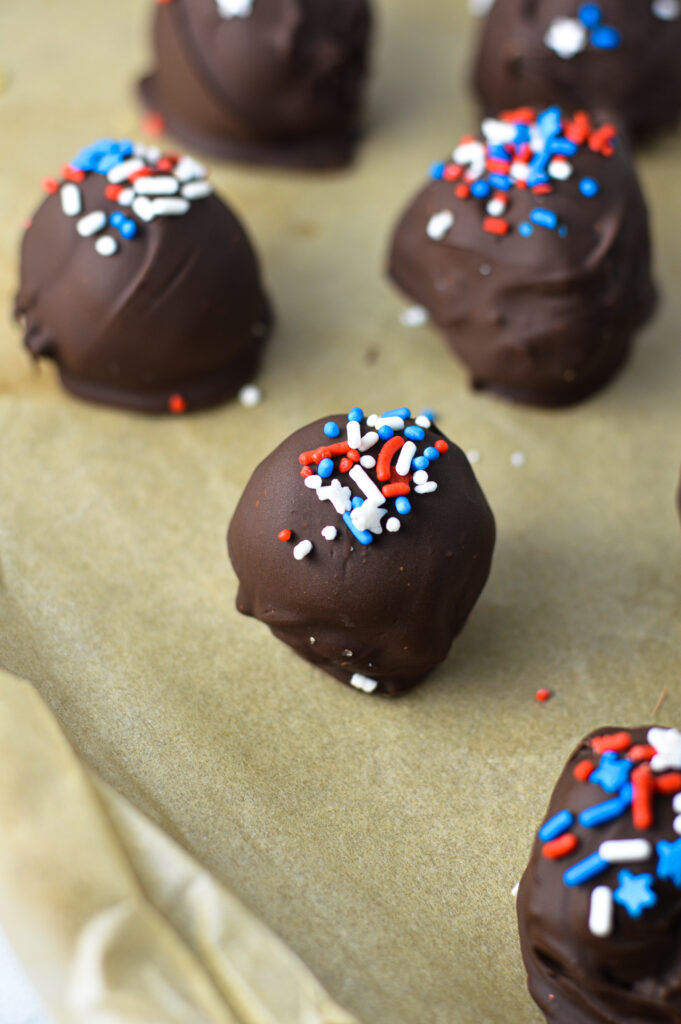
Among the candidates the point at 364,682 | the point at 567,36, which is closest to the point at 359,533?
the point at 364,682

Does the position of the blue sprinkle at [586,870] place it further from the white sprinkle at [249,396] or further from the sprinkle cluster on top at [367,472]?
the white sprinkle at [249,396]

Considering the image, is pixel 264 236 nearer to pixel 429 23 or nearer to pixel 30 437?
pixel 30 437

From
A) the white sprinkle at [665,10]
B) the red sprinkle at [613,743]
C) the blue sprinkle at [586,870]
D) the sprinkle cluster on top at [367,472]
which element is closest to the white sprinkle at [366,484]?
the sprinkle cluster on top at [367,472]

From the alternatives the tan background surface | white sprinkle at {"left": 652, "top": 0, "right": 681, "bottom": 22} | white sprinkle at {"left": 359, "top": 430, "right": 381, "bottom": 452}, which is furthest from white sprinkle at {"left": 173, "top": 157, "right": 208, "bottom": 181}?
white sprinkle at {"left": 652, "top": 0, "right": 681, "bottom": 22}

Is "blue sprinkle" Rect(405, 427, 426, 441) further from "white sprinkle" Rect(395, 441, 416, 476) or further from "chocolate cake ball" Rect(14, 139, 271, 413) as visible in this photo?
"chocolate cake ball" Rect(14, 139, 271, 413)

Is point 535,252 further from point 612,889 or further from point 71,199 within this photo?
point 612,889

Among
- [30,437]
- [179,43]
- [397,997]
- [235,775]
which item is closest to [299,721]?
[235,775]
